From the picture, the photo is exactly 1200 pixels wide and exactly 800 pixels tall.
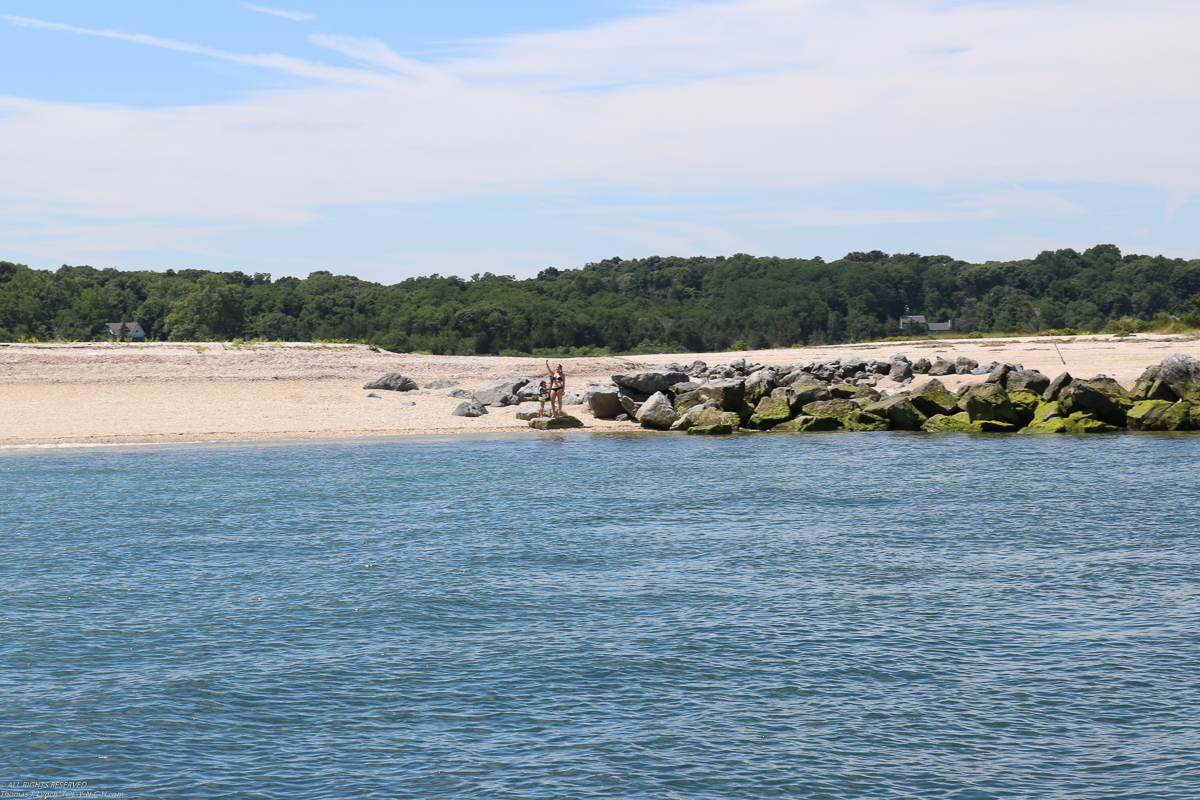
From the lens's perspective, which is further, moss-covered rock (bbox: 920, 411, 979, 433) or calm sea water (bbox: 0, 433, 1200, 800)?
moss-covered rock (bbox: 920, 411, 979, 433)

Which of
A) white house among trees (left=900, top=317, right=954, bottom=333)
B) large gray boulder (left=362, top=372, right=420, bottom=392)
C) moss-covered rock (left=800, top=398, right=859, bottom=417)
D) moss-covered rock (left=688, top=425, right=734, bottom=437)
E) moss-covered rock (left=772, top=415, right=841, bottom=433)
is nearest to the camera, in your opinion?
moss-covered rock (left=688, top=425, right=734, bottom=437)

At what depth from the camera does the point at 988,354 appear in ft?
181

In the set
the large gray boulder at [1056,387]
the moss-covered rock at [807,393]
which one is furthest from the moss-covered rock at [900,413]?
the large gray boulder at [1056,387]

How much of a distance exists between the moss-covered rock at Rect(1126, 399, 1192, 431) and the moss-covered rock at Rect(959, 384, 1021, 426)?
3.72 meters

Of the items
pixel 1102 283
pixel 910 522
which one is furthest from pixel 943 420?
pixel 1102 283

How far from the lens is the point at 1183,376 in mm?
35375

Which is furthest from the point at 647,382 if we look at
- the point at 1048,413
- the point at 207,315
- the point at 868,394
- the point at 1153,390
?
the point at 207,315

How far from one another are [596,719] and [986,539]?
11.0 m

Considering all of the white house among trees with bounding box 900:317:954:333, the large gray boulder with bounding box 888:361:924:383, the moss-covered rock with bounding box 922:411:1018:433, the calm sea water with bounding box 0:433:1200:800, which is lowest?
the calm sea water with bounding box 0:433:1200:800

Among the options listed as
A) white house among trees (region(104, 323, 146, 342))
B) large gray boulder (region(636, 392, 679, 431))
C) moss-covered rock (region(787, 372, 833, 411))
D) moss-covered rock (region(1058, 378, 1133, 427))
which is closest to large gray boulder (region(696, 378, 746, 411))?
large gray boulder (region(636, 392, 679, 431))

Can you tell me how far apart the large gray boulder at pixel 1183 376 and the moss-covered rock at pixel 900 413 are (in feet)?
27.8

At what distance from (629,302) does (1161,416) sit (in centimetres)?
8654

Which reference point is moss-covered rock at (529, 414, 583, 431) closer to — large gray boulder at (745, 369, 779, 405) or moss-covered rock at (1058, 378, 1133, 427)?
large gray boulder at (745, 369, 779, 405)

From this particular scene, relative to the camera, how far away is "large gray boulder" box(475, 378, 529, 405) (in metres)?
41.2
